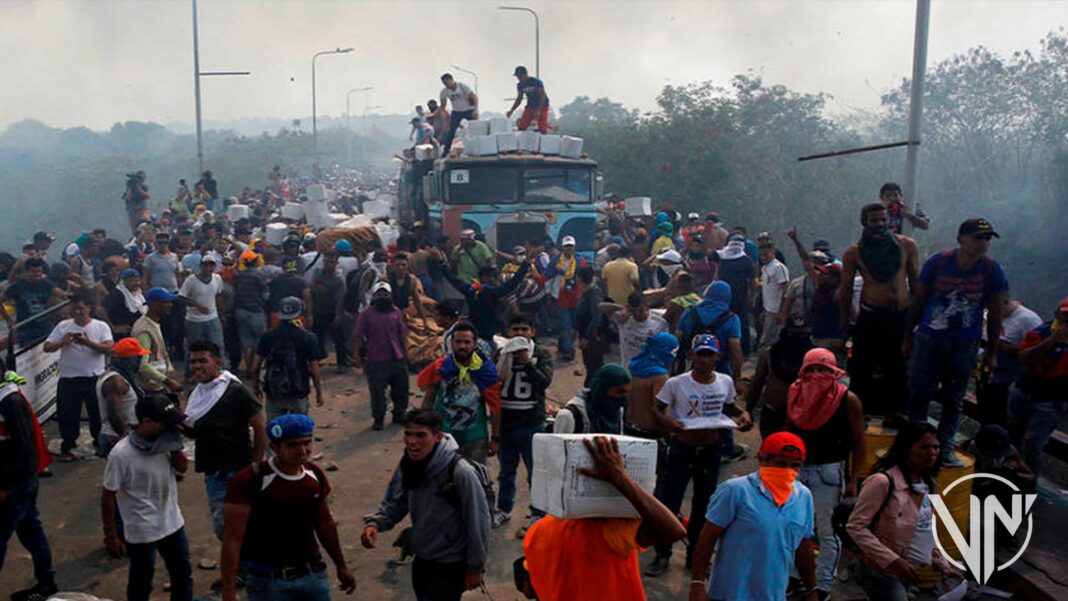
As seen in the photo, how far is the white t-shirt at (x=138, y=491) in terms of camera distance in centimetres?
537

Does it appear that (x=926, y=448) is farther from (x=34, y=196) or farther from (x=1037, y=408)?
(x=34, y=196)

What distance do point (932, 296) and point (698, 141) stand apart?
20.9m

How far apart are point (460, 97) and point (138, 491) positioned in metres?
13.2

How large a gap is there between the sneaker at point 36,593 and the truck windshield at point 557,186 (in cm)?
1056

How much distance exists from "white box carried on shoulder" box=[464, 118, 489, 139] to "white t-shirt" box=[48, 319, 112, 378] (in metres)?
8.69

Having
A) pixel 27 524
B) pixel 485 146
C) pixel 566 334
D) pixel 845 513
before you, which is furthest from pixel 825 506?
pixel 485 146

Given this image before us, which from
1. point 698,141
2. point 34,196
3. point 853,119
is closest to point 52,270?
point 698,141

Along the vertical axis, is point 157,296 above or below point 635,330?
above

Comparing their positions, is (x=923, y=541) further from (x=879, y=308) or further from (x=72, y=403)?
(x=72, y=403)

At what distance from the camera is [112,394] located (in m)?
6.65

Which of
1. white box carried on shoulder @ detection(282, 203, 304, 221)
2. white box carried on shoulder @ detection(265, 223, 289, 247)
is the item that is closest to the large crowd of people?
white box carried on shoulder @ detection(265, 223, 289, 247)

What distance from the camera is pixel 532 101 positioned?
1681cm

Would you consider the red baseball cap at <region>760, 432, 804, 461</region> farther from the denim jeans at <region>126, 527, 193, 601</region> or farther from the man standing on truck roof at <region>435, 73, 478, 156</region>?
the man standing on truck roof at <region>435, 73, 478, 156</region>

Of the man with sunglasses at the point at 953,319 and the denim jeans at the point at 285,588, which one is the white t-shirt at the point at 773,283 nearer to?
the man with sunglasses at the point at 953,319
